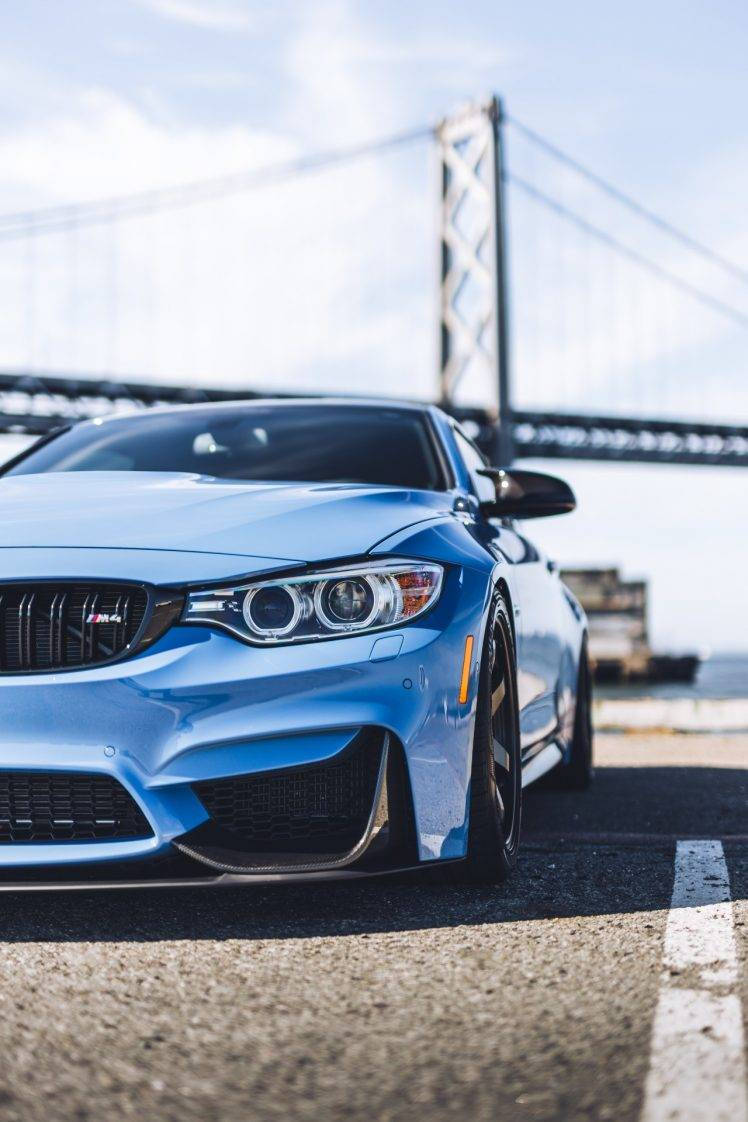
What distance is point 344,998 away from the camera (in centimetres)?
218

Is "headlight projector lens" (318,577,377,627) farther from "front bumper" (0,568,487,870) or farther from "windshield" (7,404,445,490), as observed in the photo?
"windshield" (7,404,445,490)

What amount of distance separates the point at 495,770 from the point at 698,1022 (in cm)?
115

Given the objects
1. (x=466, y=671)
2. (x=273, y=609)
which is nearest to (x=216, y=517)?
(x=273, y=609)

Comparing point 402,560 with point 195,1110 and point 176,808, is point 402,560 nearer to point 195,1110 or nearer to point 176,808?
point 176,808

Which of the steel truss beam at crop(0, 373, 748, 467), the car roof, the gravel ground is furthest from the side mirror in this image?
the steel truss beam at crop(0, 373, 748, 467)

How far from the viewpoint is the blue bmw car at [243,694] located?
2.52 meters

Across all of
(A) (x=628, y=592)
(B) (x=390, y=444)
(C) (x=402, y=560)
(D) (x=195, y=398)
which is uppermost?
(D) (x=195, y=398)

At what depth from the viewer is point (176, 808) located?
2521mm

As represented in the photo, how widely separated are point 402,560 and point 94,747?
2.39 ft

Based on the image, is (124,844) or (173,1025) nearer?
(173,1025)

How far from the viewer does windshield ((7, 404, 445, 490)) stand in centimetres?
384

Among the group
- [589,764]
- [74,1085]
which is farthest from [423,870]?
[589,764]

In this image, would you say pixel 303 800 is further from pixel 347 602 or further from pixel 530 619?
pixel 530 619

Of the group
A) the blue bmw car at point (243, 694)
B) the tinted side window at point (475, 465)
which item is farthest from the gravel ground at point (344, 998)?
the tinted side window at point (475, 465)
